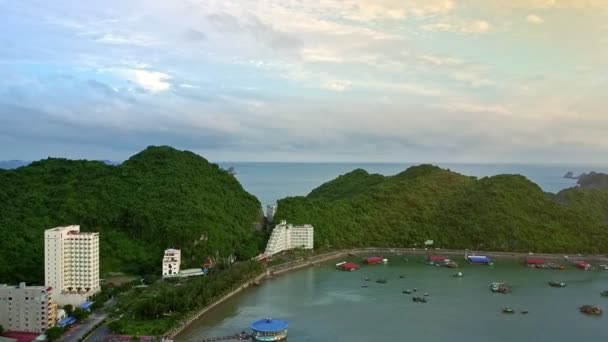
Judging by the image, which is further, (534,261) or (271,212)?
(271,212)

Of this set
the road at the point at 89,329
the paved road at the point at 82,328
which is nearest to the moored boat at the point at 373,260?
the road at the point at 89,329

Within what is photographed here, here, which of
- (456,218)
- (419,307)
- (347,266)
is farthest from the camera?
(456,218)

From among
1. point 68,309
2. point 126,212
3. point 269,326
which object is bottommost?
point 269,326

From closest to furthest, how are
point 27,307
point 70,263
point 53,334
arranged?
point 53,334 < point 27,307 < point 70,263

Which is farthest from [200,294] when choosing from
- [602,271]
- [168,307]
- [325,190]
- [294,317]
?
[325,190]

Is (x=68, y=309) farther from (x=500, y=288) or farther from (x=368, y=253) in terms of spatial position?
(x=368, y=253)

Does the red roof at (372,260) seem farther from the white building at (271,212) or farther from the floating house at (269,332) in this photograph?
the floating house at (269,332)

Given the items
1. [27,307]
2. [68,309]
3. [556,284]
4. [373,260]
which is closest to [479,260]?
[556,284]
